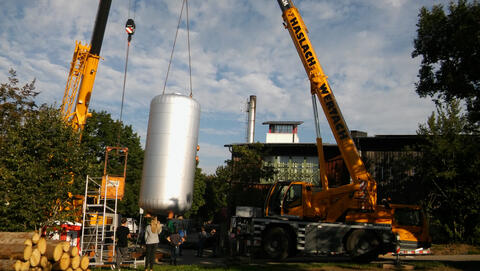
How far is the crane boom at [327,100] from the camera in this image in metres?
17.6

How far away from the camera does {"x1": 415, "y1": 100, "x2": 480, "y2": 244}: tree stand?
2588cm

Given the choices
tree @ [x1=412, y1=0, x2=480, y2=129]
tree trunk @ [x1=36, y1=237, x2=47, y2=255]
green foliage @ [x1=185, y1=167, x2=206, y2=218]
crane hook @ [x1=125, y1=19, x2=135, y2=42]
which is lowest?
tree trunk @ [x1=36, y1=237, x2=47, y2=255]

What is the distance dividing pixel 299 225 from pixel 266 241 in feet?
5.56

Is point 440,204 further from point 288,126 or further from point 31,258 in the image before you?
point 288,126

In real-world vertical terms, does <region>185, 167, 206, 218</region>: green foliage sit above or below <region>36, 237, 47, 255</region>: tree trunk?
above

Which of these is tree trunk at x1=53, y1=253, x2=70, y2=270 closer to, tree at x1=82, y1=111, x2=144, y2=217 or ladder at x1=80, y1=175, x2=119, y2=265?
ladder at x1=80, y1=175, x2=119, y2=265

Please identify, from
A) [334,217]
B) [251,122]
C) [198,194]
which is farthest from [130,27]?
[251,122]

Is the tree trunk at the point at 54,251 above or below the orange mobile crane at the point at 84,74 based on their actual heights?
below

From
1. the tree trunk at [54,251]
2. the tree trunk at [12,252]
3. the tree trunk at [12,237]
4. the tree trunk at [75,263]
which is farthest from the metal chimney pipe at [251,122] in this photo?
the tree trunk at [12,252]

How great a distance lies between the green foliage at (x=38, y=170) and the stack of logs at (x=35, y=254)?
5.22 meters

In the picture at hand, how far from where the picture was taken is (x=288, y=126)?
2295 inches

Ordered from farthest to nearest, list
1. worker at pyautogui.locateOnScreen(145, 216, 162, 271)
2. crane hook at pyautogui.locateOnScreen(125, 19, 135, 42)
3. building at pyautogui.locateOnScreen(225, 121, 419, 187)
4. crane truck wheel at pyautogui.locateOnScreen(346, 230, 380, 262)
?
building at pyautogui.locateOnScreen(225, 121, 419, 187) < crane hook at pyautogui.locateOnScreen(125, 19, 135, 42) < crane truck wheel at pyautogui.locateOnScreen(346, 230, 380, 262) < worker at pyautogui.locateOnScreen(145, 216, 162, 271)

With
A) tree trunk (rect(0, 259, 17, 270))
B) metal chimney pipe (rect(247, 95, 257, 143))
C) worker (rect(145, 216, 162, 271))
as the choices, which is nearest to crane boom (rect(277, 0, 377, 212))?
worker (rect(145, 216, 162, 271))

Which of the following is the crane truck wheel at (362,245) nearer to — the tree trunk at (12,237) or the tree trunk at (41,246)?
the tree trunk at (41,246)
